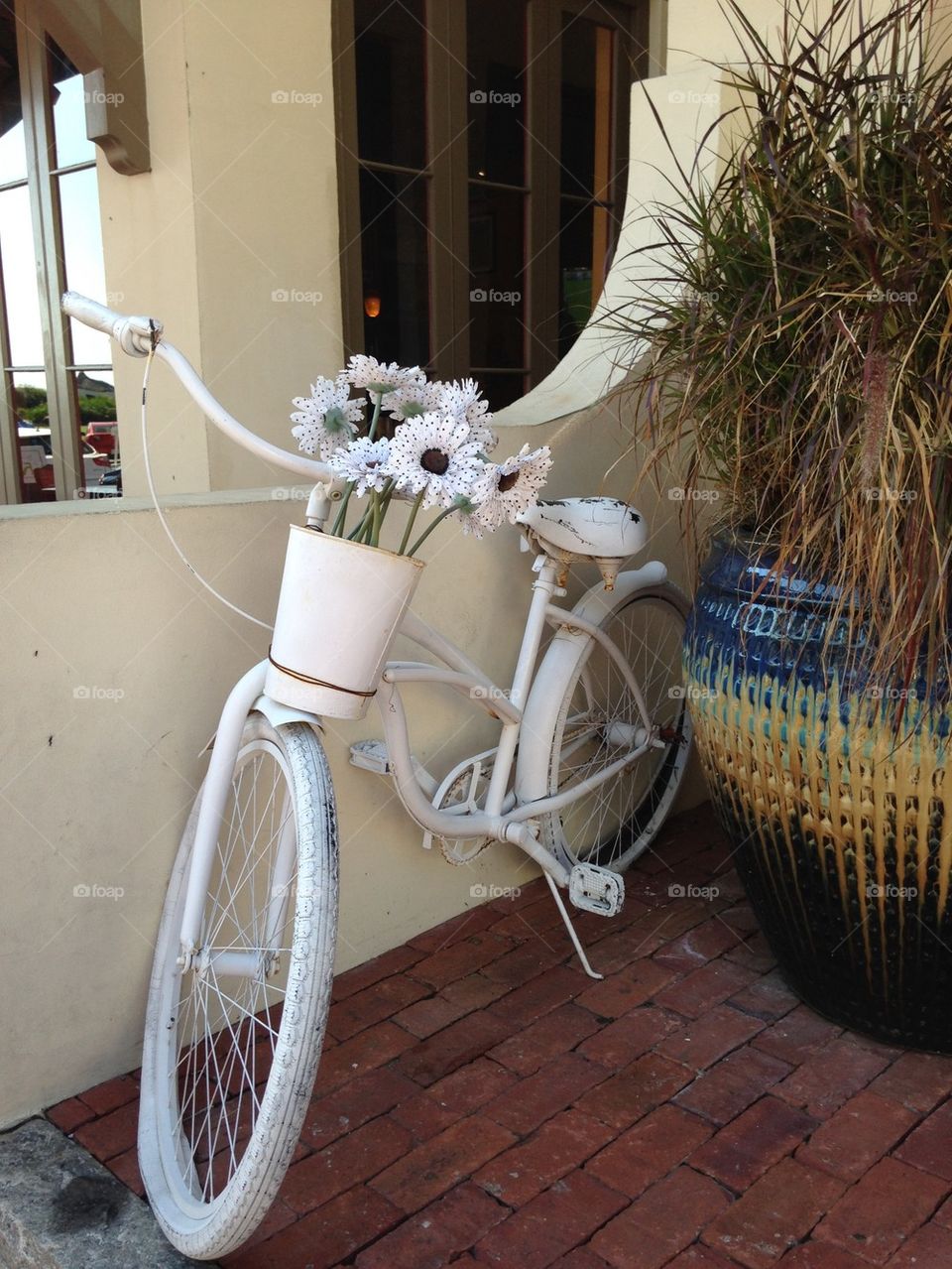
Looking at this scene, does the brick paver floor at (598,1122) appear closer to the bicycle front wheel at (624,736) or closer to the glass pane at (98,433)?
the bicycle front wheel at (624,736)

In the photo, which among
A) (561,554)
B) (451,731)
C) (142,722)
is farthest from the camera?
(451,731)

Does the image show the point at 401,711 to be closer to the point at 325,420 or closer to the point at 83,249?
the point at 325,420

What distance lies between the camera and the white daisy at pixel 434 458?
61.8 inches

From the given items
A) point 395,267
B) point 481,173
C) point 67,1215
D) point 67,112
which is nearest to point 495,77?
point 481,173

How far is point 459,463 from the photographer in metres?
1.58

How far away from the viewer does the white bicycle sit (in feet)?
5.26

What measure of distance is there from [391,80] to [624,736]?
103 inches

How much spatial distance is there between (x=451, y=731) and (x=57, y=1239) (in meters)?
1.26

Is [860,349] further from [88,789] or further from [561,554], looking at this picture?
[88,789]

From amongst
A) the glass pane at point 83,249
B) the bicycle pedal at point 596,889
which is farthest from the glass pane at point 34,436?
the bicycle pedal at point 596,889

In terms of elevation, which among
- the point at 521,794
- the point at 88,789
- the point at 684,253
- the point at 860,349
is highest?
the point at 684,253

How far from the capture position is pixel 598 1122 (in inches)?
77.7

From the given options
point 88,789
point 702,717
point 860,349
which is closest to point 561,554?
point 702,717

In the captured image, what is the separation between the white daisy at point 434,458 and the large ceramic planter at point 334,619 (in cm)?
12
